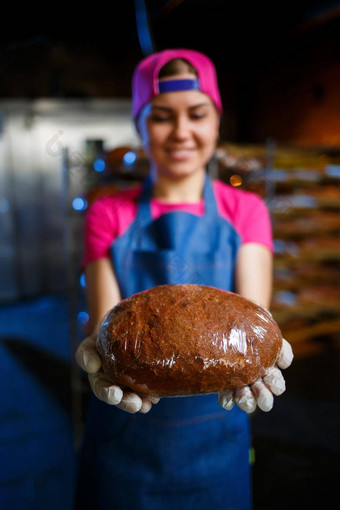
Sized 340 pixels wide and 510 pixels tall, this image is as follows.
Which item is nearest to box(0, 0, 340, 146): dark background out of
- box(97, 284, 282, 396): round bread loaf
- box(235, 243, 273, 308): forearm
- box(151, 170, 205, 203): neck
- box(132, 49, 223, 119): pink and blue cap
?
box(132, 49, 223, 119): pink and blue cap

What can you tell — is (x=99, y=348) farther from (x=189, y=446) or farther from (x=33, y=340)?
(x=33, y=340)

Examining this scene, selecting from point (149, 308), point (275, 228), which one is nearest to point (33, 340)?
point (275, 228)

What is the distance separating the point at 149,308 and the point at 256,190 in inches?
91.3

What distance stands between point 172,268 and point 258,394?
1.57 ft

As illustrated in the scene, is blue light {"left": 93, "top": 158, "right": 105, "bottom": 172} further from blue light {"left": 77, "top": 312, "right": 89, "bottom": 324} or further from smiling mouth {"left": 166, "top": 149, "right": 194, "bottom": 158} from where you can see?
smiling mouth {"left": 166, "top": 149, "right": 194, "bottom": 158}

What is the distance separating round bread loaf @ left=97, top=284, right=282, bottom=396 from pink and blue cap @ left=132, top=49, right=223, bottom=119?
0.58 metres

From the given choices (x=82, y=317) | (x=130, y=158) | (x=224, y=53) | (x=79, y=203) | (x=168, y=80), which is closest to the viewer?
(x=168, y=80)

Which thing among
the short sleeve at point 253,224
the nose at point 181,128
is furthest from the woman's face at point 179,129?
the short sleeve at point 253,224

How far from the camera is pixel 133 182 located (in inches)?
102

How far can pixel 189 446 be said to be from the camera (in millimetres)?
1086

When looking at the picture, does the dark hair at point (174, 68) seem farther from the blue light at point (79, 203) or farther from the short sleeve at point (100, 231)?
the blue light at point (79, 203)

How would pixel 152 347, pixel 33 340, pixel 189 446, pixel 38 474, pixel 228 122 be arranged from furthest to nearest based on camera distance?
1. pixel 228 122
2. pixel 33 340
3. pixel 38 474
4. pixel 189 446
5. pixel 152 347

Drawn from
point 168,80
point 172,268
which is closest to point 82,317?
point 172,268

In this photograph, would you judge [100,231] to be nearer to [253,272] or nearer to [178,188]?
[178,188]
